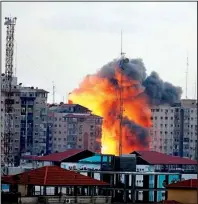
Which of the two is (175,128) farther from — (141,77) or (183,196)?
(183,196)

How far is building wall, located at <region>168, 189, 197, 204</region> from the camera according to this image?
18991mm

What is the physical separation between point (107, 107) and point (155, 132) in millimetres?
5799

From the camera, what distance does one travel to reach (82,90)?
81500mm

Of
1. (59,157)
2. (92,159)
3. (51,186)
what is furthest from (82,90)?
(51,186)

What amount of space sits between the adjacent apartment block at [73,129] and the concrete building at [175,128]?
521cm

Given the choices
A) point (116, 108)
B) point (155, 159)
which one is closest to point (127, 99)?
point (116, 108)

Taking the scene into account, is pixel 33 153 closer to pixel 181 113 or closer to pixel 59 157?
pixel 181 113

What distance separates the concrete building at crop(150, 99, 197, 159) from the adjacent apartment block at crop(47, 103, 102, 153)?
5.21 meters

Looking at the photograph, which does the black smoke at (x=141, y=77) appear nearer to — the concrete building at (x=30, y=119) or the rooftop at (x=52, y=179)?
the concrete building at (x=30, y=119)

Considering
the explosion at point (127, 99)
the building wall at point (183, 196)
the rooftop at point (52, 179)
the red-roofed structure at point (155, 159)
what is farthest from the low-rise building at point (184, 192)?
the explosion at point (127, 99)

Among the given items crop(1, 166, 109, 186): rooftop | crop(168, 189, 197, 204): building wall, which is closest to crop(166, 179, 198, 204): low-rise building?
crop(168, 189, 197, 204): building wall

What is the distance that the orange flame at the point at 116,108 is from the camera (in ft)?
258

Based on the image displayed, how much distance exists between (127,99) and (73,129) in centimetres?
856

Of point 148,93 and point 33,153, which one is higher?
point 148,93
